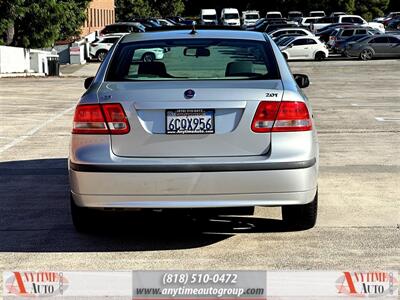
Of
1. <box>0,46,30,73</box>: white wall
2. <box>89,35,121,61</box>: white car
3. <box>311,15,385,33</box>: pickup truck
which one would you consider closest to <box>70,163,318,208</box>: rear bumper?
<box>0,46,30,73</box>: white wall

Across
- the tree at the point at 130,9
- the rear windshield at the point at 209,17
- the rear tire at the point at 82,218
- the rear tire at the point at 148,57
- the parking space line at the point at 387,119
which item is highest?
the rear tire at the point at 148,57

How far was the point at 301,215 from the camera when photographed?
728 centimetres

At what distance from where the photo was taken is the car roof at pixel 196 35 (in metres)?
7.66

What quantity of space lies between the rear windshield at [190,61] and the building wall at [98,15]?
59969 millimetres

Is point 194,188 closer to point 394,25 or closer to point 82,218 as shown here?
point 82,218

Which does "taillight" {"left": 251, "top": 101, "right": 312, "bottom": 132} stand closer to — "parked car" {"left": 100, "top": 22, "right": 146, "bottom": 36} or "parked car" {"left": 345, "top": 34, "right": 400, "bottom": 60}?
"parked car" {"left": 345, "top": 34, "right": 400, "bottom": 60}

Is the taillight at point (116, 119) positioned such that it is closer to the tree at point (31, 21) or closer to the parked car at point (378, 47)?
the tree at point (31, 21)

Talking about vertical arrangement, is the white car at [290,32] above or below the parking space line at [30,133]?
below

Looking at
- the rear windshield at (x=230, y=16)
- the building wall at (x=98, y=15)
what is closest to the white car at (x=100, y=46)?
the building wall at (x=98, y=15)

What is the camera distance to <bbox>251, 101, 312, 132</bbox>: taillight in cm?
659

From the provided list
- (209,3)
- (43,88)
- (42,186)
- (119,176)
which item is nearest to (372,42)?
(43,88)

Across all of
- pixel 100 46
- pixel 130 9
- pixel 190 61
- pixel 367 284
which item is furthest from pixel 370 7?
pixel 367 284

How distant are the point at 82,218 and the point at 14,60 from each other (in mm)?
30065

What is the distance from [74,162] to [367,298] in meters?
2.51
